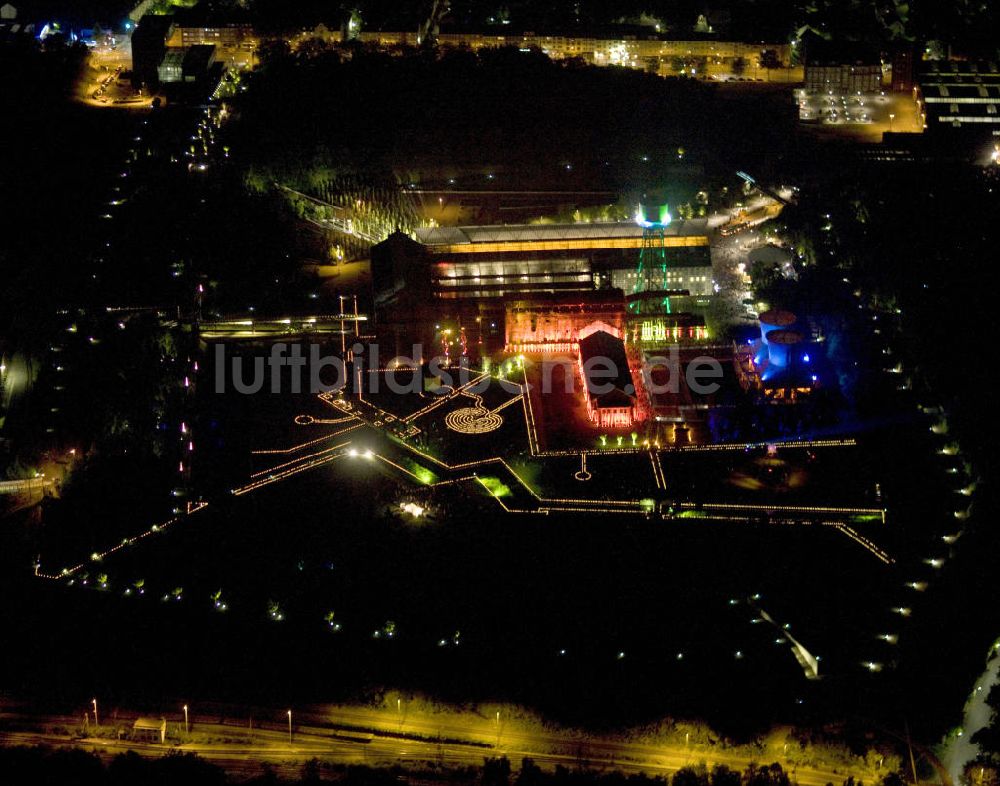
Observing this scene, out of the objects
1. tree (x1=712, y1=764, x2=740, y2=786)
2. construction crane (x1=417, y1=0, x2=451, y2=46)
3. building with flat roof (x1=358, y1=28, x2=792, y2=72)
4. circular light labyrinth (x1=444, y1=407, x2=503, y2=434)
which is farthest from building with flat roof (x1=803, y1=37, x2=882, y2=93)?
tree (x1=712, y1=764, x2=740, y2=786)

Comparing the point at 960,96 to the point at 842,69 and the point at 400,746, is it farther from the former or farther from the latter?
the point at 400,746

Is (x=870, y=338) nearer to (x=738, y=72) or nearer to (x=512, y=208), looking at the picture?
(x=512, y=208)

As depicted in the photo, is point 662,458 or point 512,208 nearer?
point 662,458

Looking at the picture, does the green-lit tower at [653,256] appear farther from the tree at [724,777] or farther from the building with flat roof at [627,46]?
the tree at [724,777]

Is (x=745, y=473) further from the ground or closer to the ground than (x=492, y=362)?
closer to the ground

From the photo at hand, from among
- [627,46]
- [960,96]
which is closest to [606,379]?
[627,46]

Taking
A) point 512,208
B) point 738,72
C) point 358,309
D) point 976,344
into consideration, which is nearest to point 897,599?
point 976,344

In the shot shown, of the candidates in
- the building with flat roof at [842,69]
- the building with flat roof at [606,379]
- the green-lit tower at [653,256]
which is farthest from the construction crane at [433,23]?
the building with flat roof at [606,379]
